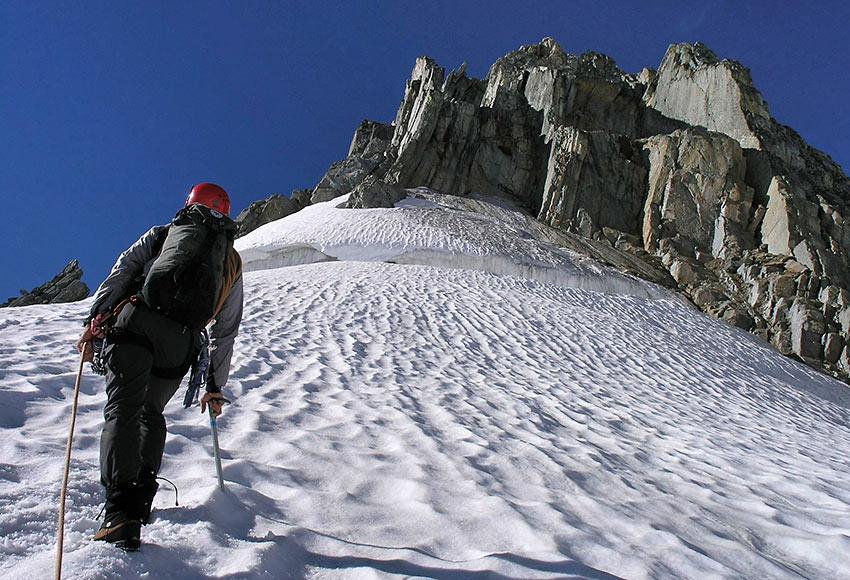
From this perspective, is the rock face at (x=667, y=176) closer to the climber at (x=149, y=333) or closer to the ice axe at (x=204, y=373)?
the ice axe at (x=204, y=373)

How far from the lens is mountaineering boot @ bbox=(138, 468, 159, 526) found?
2336 millimetres

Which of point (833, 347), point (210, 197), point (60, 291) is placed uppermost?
point (210, 197)

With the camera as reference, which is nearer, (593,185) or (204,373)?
(204,373)

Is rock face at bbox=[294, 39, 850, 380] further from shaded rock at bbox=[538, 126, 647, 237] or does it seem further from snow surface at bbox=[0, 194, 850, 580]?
snow surface at bbox=[0, 194, 850, 580]

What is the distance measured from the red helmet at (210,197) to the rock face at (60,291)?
82.5 ft

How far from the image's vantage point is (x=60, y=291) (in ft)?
81.5

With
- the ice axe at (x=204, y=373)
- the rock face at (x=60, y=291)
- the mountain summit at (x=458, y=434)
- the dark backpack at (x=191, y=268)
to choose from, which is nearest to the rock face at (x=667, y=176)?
the mountain summit at (x=458, y=434)

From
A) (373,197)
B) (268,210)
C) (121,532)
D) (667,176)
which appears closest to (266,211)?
(268,210)

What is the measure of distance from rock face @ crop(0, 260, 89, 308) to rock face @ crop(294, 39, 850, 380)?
48.4 ft

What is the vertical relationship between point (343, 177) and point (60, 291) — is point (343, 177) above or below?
above

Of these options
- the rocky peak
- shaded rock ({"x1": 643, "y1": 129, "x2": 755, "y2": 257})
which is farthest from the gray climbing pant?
the rocky peak

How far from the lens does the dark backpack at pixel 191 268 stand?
2.71 m

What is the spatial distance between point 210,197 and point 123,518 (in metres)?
1.90

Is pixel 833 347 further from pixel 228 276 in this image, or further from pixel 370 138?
pixel 370 138
